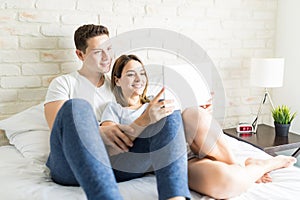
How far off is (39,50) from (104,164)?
103 cm

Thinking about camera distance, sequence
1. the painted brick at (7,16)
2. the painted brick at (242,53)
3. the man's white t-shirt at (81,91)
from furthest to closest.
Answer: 1. the painted brick at (242,53)
2. the painted brick at (7,16)
3. the man's white t-shirt at (81,91)

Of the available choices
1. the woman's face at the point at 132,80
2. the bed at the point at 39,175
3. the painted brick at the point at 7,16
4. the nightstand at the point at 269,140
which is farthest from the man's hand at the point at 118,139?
the nightstand at the point at 269,140

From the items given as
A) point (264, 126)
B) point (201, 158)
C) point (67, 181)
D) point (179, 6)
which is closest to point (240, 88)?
point (264, 126)

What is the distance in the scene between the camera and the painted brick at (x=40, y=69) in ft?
5.78

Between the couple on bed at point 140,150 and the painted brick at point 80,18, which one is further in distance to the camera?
the painted brick at point 80,18

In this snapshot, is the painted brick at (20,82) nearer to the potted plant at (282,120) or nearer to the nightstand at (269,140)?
the nightstand at (269,140)

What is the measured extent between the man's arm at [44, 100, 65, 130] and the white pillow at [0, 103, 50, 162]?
0.33ft

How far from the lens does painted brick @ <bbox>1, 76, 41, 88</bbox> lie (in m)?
1.73

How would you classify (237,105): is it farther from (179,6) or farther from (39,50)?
(39,50)

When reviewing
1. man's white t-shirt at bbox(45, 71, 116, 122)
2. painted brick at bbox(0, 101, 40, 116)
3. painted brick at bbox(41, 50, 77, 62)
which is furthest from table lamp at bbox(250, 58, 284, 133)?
painted brick at bbox(0, 101, 40, 116)

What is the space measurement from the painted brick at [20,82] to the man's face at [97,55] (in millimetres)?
354

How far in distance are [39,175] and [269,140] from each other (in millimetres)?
1350

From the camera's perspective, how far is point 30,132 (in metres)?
1.58

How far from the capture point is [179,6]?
2.09 meters
